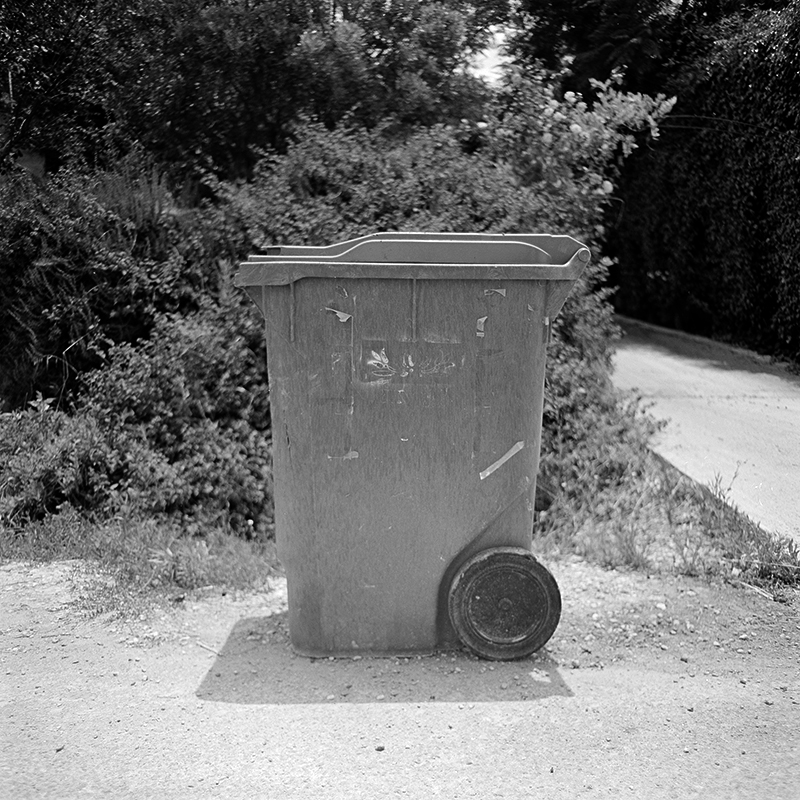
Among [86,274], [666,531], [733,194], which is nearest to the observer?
[666,531]

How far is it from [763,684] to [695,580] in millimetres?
986

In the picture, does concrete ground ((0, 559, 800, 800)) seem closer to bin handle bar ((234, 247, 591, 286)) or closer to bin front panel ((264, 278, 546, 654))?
bin front panel ((264, 278, 546, 654))

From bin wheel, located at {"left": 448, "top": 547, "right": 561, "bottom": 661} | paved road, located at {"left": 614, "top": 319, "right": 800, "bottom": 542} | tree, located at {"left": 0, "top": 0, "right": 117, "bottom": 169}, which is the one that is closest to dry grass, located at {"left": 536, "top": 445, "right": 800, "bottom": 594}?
paved road, located at {"left": 614, "top": 319, "right": 800, "bottom": 542}

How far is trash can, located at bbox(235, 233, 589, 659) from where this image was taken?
152 inches

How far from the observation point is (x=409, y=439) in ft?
12.8

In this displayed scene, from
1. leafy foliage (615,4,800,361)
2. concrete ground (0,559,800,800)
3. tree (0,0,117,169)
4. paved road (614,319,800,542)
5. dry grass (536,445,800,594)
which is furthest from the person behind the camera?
tree (0,0,117,169)

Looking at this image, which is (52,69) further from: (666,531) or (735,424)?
(666,531)

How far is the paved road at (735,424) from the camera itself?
548cm

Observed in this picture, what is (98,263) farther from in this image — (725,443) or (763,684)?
(763,684)

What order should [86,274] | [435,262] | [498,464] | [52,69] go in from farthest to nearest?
[52,69] → [86,274] → [435,262] → [498,464]

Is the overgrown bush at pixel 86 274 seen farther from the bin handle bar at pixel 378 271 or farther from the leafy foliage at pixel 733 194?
the leafy foliage at pixel 733 194

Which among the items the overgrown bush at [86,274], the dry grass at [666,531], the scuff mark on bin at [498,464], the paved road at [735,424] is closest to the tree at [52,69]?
the overgrown bush at [86,274]

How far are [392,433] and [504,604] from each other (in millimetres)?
819

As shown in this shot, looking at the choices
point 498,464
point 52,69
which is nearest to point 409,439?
point 498,464
